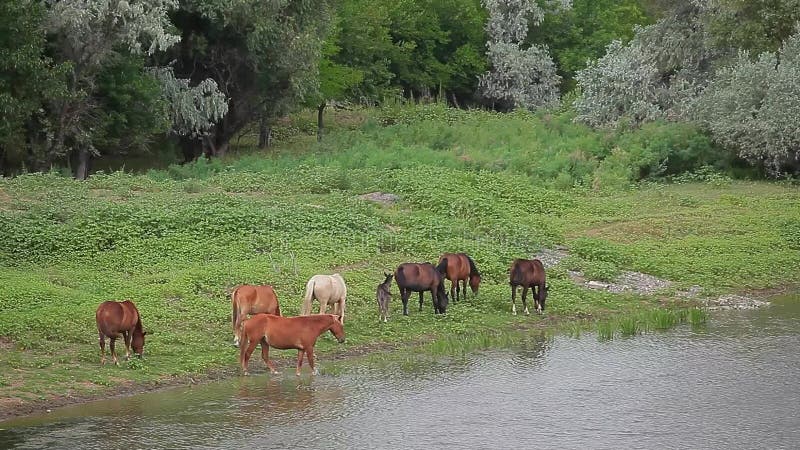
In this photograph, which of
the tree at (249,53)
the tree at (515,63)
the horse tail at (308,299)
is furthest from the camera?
the tree at (515,63)

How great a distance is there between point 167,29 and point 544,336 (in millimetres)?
19751

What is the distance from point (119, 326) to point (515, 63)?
39450mm

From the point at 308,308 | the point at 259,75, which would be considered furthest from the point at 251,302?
the point at 259,75

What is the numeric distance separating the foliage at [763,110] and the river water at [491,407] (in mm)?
15707

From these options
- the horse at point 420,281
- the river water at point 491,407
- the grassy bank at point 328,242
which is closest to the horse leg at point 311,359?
the river water at point 491,407

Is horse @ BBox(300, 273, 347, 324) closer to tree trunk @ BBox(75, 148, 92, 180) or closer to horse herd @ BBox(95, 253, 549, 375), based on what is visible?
horse herd @ BBox(95, 253, 549, 375)

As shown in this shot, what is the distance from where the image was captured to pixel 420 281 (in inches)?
754

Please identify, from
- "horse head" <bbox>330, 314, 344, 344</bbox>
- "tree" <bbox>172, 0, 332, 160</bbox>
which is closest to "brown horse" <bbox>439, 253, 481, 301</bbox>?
"horse head" <bbox>330, 314, 344, 344</bbox>

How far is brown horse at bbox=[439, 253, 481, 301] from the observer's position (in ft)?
66.4

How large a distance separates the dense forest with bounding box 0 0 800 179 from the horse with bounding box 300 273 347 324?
15.5 metres

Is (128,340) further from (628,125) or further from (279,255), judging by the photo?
(628,125)

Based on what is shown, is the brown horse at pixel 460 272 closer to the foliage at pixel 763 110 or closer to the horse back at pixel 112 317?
the horse back at pixel 112 317

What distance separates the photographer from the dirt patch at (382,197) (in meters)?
28.0

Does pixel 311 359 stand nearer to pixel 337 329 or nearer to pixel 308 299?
pixel 337 329
